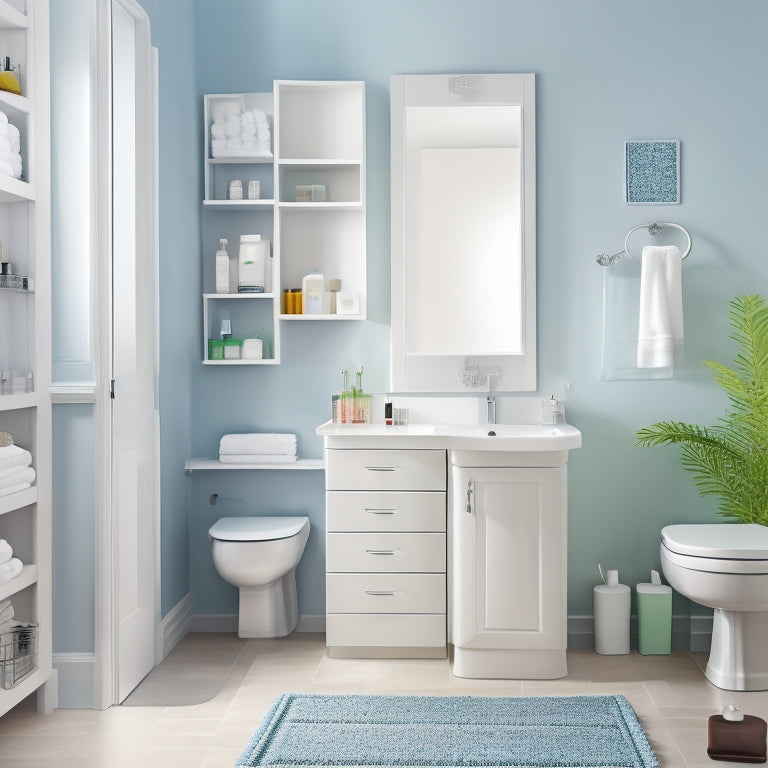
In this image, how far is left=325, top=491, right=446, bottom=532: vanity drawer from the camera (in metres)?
3.06

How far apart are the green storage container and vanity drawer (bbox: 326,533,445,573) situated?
2.74 ft

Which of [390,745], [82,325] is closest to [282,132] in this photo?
[82,325]

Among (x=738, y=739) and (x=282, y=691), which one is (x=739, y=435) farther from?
(x=282, y=691)

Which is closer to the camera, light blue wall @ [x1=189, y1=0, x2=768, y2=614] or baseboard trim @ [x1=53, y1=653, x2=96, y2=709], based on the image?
baseboard trim @ [x1=53, y1=653, x2=96, y2=709]

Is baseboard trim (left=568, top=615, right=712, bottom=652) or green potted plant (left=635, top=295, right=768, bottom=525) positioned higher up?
green potted plant (left=635, top=295, right=768, bottom=525)

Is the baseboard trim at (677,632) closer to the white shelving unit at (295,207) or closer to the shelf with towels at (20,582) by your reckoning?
the white shelving unit at (295,207)

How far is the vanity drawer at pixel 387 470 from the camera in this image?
305cm

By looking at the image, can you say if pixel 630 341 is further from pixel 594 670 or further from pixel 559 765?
pixel 559 765

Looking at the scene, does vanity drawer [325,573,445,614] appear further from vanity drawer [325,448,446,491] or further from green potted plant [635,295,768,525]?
green potted plant [635,295,768,525]

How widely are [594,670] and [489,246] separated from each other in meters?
1.68

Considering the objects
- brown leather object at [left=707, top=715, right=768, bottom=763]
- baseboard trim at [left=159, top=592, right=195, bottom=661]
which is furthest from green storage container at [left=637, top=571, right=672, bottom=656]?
baseboard trim at [left=159, top=592, right=195, bottom=661]

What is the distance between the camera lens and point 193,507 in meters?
3.53

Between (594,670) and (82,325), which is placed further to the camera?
(594,670)

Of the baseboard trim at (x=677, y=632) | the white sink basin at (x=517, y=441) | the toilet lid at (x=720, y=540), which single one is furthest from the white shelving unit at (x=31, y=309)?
the toilet lid at (x=720, y=540)
